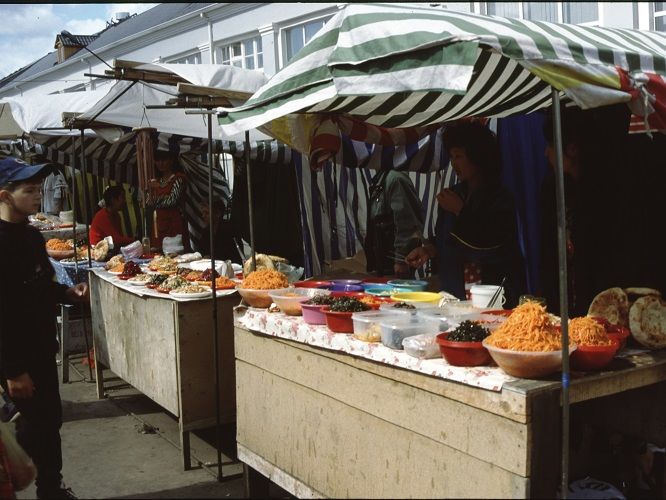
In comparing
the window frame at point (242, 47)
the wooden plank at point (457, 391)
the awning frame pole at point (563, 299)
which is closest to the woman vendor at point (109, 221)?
the wooden plank at point (457, 391)

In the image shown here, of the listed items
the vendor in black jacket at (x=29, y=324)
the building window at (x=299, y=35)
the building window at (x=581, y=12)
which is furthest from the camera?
the building window at (x=299, y=35)

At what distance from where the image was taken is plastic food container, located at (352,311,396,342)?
338cm

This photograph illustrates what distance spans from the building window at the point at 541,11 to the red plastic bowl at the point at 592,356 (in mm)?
8453

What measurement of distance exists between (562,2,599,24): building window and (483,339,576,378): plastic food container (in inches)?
329

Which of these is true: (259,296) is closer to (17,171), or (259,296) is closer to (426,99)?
(17,171)

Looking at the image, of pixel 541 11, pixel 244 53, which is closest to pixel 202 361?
pixel 541 11

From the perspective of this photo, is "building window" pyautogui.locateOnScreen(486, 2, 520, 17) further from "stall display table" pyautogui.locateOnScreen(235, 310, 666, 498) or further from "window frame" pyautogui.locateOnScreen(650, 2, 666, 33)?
"stall display table" pyautogui.locateOnScreen(235, 310, 666, 498)

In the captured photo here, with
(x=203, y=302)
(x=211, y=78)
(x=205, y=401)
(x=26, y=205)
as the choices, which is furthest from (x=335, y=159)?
(x=26, y=205)

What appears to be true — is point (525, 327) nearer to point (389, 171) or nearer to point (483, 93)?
point (483, 93)

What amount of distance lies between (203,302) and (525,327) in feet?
9.36

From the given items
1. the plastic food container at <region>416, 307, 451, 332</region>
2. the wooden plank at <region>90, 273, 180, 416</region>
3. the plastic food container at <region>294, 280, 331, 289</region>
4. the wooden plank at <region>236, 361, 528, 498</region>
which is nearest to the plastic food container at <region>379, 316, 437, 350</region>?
the plastic food container at <region>416, 307, 451, 332</region>

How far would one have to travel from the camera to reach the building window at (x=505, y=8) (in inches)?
423

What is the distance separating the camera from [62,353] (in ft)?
24.2

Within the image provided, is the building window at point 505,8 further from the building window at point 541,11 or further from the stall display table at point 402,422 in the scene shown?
the stall display table at point 402,422
